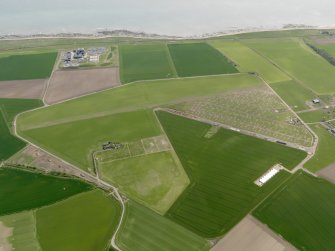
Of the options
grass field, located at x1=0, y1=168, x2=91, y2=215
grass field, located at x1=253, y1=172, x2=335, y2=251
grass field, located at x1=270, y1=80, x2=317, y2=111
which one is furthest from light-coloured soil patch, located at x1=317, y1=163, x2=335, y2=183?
grass field, located at x1=0, y1=168, x2=91, y2=215

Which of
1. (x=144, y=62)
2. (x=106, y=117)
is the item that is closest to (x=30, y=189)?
(x=106, y=117)

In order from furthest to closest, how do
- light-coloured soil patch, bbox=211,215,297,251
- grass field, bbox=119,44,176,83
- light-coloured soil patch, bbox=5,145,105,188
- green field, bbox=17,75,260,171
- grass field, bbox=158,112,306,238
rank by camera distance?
grass field, bbox=119,44,176,83 < green field, bbox=17,75,260,171 < light-coloured soil patch, bbox=5,145,105,188 < grass field, bbox=158,112,306,238 < light-coloured soil patch, bbox=211,215,297,251

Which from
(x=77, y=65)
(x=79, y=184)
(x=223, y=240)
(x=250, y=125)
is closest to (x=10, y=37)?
(x=77, y=65)

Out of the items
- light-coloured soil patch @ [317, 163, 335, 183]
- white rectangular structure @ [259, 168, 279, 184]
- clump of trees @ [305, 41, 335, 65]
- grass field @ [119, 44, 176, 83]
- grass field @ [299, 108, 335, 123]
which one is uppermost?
clump of trees @ [305, 41, 335, 65]

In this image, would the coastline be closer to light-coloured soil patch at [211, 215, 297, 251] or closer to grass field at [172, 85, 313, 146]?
grass field at [172, 85, 313, 146]

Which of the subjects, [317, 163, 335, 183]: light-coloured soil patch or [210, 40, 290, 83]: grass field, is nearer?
[317, 163, 335, 183]: light-coloured soil patch

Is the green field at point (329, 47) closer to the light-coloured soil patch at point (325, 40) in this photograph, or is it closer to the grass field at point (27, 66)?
the light-coloured soil patch at point (325, 40)

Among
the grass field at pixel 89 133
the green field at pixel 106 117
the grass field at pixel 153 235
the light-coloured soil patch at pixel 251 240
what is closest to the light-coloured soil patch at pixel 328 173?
the light-coloured soil patch at pixel 251 240
